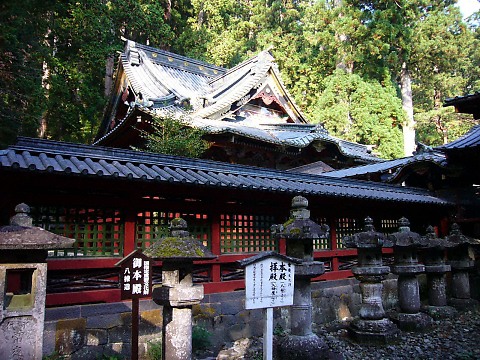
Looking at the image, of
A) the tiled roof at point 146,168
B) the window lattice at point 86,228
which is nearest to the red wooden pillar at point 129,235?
the window lattice at point 86,228

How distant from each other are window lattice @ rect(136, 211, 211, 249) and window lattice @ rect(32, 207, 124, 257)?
40 centimetres

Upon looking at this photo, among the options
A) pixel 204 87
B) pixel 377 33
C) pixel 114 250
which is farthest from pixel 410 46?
pixel 114 250

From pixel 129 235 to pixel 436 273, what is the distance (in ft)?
27.7

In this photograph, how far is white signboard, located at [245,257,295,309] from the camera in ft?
19.1

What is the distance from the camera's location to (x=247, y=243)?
9633 millimetres

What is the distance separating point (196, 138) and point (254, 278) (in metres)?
7.62

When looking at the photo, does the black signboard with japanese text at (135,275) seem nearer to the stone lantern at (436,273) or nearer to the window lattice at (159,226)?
the window lattice at (159,226)

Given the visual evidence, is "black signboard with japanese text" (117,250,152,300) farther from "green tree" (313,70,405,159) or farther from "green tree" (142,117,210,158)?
"green tree" (313,70,405,159)

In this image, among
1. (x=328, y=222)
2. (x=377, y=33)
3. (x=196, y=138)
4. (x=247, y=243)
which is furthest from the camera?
(x=377, y=33)

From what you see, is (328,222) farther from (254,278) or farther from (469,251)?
(254,278)

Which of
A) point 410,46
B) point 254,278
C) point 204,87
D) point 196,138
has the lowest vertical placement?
point 254,278

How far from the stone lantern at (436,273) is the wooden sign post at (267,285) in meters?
6.15

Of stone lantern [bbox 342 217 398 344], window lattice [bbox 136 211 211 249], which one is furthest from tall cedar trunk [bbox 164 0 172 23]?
stone lantern [bbox 342 217 398 344]

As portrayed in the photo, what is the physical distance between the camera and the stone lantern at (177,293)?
5578 mm
